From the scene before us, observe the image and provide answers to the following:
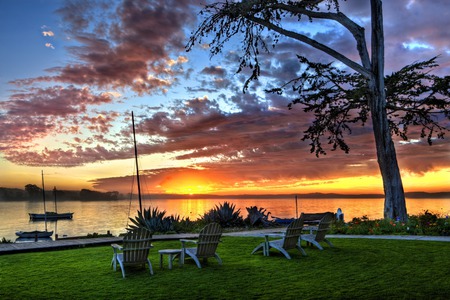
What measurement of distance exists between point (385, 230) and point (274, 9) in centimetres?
987

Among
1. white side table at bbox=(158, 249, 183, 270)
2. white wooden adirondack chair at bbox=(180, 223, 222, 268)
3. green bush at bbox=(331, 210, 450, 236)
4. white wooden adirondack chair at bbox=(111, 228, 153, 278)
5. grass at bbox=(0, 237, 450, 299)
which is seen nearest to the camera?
grass at bbox=(0, 237, 450, 299)

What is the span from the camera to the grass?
726 centimetres

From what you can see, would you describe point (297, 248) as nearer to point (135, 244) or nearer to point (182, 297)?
point (135, 244)

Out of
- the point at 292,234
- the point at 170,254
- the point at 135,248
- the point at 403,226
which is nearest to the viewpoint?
the point at 135,248

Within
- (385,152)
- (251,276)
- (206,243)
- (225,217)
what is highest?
(385,152)

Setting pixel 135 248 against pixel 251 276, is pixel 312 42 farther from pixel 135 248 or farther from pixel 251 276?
pixel 135 248

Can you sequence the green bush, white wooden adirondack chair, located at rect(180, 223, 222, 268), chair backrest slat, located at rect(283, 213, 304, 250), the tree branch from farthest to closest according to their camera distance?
the tree branch < the green bush < chair backrest slat, located at rect(283, 213, 304, 250) < white wooden adirondack chair, located at rect(180, 223, 222, 268)

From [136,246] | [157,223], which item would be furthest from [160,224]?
[136,246]

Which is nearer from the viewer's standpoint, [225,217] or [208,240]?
[208,240]

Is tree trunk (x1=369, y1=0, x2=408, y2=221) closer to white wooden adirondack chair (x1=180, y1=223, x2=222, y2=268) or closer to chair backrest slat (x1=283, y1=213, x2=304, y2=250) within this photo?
chair backrest slat (x1=283, y1=213, x2=304, y2=250)

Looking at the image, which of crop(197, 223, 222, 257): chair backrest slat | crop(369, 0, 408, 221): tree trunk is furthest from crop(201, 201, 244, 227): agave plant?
crop(197, 223, 222, 257): chair backrest slat

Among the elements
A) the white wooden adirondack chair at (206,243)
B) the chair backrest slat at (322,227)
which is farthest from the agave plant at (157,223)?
the white wooden adirondack chair at (206,243)

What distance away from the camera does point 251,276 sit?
865cm

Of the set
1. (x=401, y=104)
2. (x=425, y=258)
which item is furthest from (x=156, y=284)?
(x=401, y=104)
